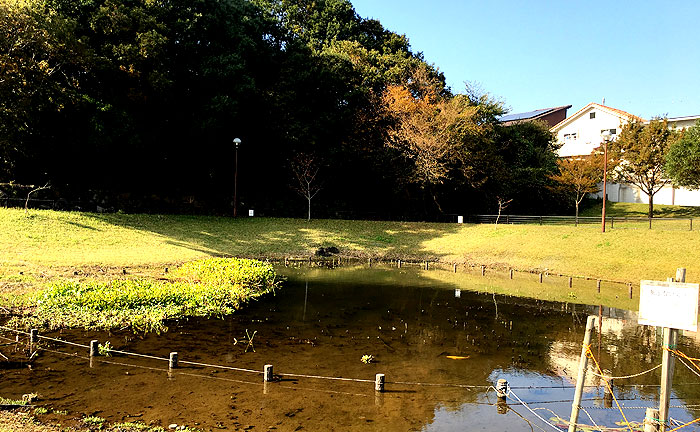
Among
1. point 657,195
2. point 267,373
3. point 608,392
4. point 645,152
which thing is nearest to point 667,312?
point 608,392

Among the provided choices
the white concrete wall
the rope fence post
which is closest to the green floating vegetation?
the rope fence post

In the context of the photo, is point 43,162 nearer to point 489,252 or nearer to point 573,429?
point 489,252

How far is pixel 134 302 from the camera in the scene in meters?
12.4

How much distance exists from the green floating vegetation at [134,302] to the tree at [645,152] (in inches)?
1387

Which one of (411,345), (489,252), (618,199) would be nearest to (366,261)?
(489,252)

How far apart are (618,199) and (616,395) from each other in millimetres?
46454

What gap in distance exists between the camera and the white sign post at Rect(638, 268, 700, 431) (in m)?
5.81

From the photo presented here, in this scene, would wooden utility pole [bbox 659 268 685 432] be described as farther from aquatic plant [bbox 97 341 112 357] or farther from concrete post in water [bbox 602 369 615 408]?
aquatic plant [bbox 97 341 112 357]

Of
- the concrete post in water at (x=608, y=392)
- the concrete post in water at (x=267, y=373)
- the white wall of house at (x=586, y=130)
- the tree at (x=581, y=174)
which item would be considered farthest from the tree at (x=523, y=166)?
the concrete post in water at (x=267, y=373)

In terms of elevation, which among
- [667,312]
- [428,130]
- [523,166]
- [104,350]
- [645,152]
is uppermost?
[428,130]

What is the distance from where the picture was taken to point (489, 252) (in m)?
27.2

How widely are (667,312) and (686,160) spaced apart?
33.3 m

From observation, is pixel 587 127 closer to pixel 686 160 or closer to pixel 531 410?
pixel 686 160

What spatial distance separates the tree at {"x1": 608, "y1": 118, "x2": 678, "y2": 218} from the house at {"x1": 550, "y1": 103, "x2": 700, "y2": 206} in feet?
8.66
